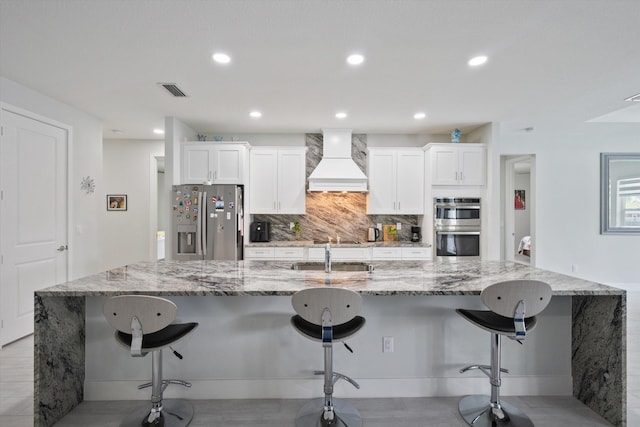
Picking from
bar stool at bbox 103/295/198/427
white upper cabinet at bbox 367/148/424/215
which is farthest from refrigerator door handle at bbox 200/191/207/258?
bar stool at bbox 103/295/198/427

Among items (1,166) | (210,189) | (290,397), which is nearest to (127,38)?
(1,166)

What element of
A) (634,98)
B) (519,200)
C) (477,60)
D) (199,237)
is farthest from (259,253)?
(519,200)

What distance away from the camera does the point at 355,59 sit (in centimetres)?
275

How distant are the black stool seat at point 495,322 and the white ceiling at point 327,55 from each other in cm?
190

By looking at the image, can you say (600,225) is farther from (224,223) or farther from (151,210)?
(151,210)

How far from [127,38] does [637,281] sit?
307 inches

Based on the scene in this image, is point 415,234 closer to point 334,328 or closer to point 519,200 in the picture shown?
point 334,328

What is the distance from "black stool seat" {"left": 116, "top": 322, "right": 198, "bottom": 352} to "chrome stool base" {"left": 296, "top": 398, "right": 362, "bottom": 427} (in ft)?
2.97

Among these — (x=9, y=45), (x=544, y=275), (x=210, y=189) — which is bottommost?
(x=544, y=275)

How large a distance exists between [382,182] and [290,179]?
1.40 meters

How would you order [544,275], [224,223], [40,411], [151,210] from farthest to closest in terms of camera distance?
[151,210] → [224,223] → [544,275] → [40,411]

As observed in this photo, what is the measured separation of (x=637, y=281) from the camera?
557 cm

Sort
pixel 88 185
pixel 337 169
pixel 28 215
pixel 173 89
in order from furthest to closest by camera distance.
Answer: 1. pixel 337 169
2. pixel 88 185
3. pixel 28 215
4. pixel 173 89

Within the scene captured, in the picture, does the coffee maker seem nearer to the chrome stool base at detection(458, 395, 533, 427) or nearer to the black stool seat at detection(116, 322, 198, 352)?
the chrome stool base at detection(458, 395, 533, 427)
